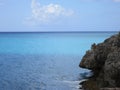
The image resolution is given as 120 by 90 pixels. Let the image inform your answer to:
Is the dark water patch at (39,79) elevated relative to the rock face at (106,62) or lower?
lower

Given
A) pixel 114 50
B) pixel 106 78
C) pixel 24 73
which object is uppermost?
pixel 114 50

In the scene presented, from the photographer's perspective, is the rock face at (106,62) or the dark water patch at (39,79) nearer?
the rock face at (106,62)

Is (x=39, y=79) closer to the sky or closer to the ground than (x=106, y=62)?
closer to the ground

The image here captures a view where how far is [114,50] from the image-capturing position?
3941 cm

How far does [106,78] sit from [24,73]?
79.0ft

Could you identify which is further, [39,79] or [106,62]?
[39,79]

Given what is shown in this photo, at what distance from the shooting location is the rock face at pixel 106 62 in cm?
3603

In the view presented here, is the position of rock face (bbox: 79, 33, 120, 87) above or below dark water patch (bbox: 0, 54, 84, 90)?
above

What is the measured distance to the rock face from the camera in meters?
36.0

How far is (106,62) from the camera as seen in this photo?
38344 mm

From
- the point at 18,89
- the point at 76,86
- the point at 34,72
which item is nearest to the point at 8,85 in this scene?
the point at 18,89

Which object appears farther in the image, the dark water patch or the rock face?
the dark water patch

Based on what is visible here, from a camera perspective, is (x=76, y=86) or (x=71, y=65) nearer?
(x=76, y=86)

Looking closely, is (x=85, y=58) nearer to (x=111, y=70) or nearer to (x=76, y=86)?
(x=76, y=86)
